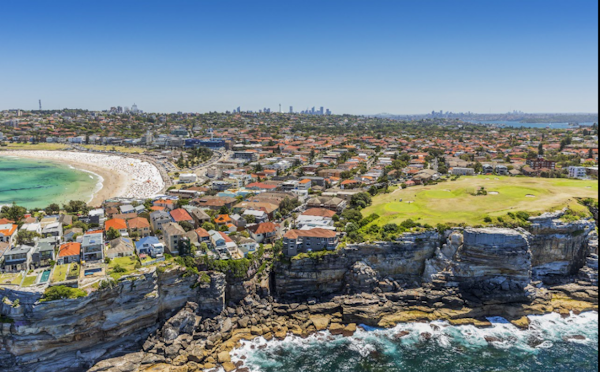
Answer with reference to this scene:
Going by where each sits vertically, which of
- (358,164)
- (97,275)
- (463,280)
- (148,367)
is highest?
(358,164)

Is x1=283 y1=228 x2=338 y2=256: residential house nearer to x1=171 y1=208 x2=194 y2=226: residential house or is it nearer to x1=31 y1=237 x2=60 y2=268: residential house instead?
x1=171 y1=208 x2=194 y2=226: residential house

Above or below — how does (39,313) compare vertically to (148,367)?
above

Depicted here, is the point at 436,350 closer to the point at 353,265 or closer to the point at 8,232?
the point at 353,265

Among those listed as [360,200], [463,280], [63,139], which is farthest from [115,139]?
[463,280]

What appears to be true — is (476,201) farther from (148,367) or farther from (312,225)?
(148,367)

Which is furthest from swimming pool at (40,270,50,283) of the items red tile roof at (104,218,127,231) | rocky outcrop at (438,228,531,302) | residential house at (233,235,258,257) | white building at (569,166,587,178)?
white building at (569,166,587,178)

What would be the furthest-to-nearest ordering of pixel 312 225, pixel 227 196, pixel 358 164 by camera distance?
1. pixel 358 164
2. pixel 227 196
3. pixel 312 225
